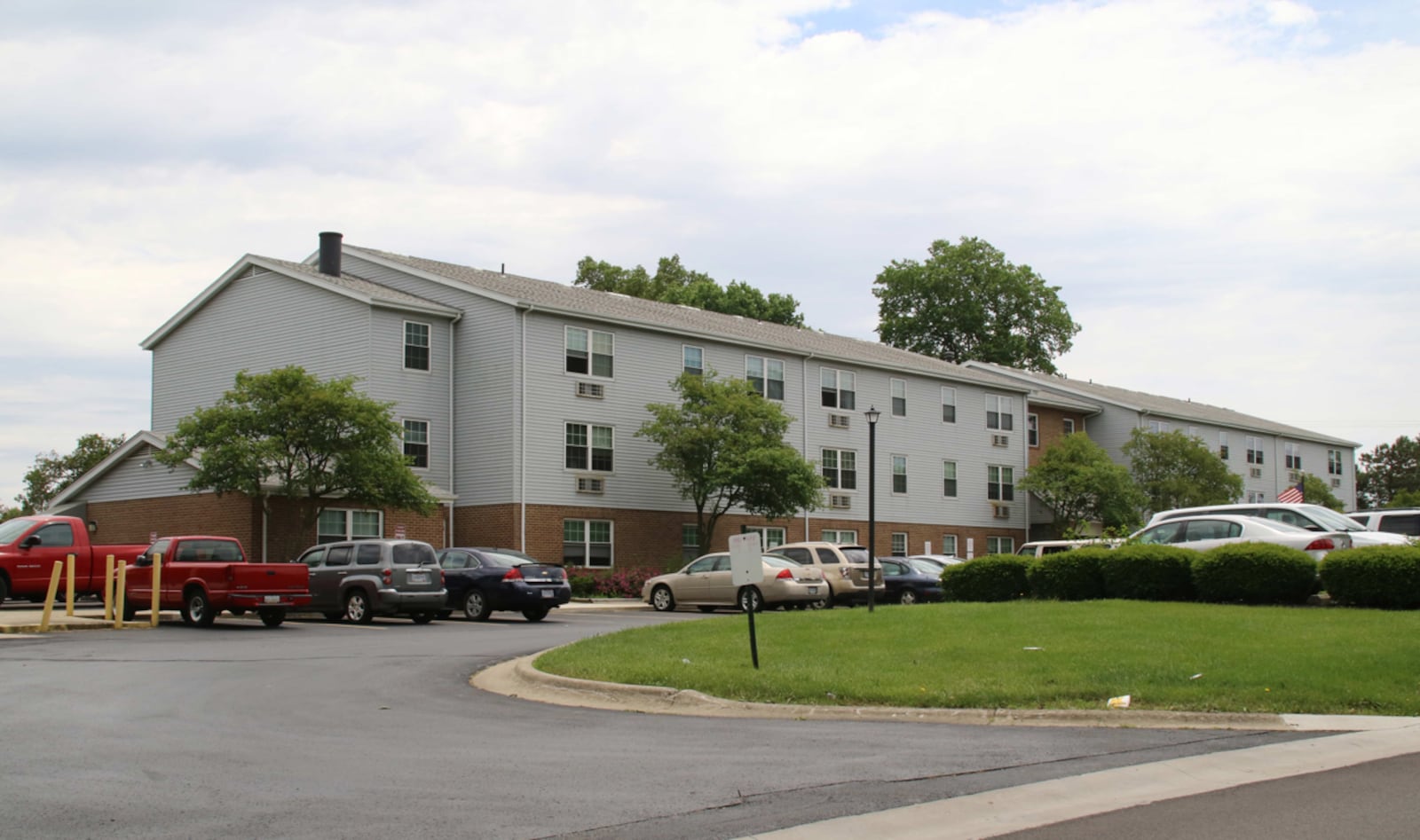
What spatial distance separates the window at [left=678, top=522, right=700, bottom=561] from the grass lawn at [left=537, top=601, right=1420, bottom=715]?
24.1 metres

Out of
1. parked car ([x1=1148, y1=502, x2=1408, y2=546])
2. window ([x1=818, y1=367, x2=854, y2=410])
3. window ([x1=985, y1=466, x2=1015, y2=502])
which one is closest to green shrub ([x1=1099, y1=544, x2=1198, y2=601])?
parked car ([x1=1148, y1=502, x2=1408, y2=546])

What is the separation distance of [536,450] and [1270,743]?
30338 mm

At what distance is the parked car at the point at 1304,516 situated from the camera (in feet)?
75.8

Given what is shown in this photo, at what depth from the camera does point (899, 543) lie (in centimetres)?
5147

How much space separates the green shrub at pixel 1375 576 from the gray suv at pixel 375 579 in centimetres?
1553

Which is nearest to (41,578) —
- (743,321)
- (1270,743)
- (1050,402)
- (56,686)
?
(56,686)

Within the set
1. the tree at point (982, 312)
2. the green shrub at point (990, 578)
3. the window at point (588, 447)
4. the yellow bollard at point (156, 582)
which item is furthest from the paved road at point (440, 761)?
the tree at point (982, 312)

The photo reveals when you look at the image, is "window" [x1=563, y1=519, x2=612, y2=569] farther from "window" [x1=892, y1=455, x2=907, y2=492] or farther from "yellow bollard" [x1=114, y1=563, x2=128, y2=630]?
"yellow bollard" [x1=114, y1=563, x2=128, y2=630]

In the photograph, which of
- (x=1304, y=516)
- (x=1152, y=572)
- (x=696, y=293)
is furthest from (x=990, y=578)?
(x=696, y=293)

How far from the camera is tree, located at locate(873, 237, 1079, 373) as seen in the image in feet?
276

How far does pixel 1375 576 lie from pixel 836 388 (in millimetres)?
31492

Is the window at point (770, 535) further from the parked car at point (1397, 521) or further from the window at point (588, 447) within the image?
the parked car at point (1397, 521)

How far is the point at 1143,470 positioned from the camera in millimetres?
58875

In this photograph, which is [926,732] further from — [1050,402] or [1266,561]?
[1050,402]
